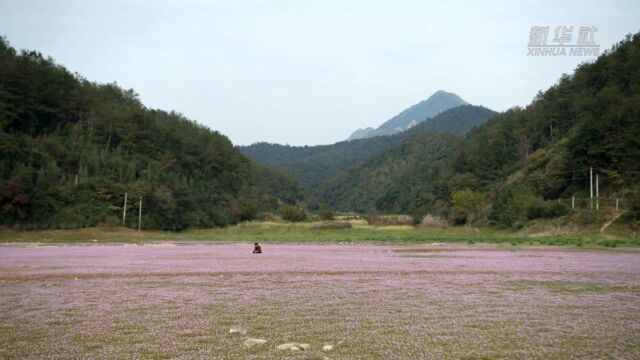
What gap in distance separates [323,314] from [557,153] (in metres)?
90.4

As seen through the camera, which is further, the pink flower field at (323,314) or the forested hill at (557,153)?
the forested hill at (557,153)

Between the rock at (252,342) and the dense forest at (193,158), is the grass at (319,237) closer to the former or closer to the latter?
the dense forest at (193,158)

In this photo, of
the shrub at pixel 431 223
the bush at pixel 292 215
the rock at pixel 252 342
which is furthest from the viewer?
the bush at pixel 292 215

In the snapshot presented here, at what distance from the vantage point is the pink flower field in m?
8.92

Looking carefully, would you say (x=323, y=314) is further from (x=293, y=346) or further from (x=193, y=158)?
(x=193, y=158)

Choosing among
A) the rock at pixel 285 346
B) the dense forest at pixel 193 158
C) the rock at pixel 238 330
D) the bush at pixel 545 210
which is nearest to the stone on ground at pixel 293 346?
the rock at pixel 285 346

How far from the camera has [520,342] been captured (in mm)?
9375

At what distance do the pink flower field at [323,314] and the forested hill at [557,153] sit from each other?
42.5m

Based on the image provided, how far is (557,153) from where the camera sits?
302ft

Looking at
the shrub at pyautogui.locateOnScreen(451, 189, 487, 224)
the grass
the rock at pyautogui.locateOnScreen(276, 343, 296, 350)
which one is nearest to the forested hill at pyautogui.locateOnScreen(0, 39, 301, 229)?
the grass

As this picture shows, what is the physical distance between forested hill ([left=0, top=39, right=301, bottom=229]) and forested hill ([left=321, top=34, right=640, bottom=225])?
5042cm

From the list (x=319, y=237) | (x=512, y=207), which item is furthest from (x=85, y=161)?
(x=512, y=207)

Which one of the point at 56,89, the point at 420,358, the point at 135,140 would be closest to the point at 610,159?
the point at 420,358

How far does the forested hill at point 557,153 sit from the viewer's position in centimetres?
6831
